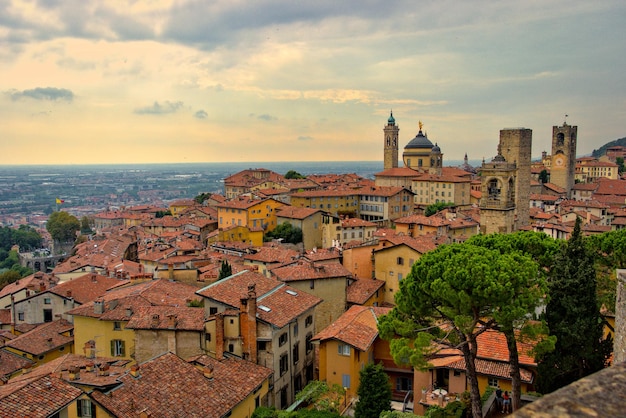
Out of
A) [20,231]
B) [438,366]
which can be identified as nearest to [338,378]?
[438,366]

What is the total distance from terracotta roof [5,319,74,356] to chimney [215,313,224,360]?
12.5 meters

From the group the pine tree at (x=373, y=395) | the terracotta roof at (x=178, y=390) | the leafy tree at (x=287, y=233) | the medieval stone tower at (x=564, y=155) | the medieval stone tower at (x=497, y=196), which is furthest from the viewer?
the medieval stone tower at (x=564, y=155)

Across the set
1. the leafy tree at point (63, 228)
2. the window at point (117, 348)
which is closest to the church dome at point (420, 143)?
the leafy tree at point (63, 228)

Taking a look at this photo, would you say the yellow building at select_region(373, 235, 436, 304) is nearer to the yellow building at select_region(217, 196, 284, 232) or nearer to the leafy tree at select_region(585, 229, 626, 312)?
the leafy tree at select_region(585, 229, 626, 312)

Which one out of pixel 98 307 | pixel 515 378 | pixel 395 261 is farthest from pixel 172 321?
pixel 395 261

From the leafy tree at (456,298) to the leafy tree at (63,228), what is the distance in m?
108

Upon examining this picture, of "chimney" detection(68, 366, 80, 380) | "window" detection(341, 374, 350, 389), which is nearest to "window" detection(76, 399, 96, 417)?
"chimney" detection(68, 366, 80, 380)

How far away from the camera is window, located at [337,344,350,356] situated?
1005 inches

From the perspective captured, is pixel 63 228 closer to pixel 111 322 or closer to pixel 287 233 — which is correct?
pixel 287 233

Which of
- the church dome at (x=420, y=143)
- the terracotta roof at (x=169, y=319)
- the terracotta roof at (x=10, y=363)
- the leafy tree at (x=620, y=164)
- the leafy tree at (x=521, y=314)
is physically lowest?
the terracotta roof at (x=10, y=363)

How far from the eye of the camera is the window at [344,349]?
25.5 metres

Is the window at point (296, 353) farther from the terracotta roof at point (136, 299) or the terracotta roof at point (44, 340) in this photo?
the terracotta roof at point (44, 340)

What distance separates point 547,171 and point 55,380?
337 feet

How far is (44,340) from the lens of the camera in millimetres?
31125
